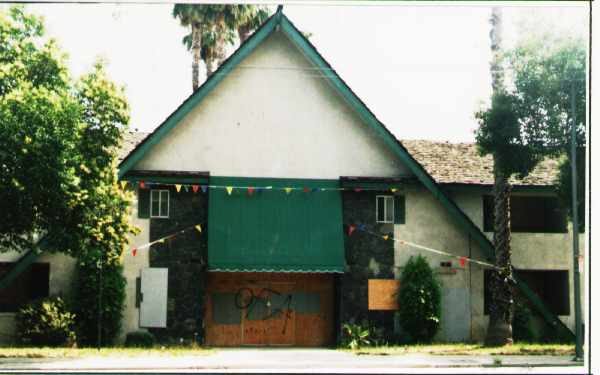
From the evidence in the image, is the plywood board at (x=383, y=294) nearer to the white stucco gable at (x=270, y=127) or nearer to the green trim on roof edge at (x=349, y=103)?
the green trim on roof edge at (x=349, y=103)

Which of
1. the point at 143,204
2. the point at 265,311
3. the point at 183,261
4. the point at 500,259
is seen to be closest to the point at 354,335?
the point at 265,311

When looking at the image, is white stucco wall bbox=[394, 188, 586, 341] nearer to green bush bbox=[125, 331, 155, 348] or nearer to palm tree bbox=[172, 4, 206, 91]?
green bush bbox=[125, 331, 155, 348]

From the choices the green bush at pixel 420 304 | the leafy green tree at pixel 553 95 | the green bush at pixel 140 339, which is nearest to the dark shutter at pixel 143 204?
the green bush at pixel 140 339

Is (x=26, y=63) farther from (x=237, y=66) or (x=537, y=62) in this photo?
(x=537, y=62)

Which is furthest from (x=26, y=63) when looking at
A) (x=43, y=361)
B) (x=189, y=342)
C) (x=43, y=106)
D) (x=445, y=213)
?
(x=445, y=213)

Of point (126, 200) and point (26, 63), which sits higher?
point (26, 63)

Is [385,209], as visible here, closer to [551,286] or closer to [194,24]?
[551,286]

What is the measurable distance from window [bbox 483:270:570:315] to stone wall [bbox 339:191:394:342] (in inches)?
178

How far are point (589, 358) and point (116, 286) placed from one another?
15.0 meters

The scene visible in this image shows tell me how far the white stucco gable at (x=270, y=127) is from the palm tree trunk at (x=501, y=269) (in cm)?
435

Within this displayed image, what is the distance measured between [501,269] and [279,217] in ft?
22.7

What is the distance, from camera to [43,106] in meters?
20.0

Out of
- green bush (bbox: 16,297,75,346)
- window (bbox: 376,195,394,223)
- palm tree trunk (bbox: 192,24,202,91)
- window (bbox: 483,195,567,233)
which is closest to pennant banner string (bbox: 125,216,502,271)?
window (bbox: 376,195,394,223)

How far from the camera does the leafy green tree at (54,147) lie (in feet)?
65.4
